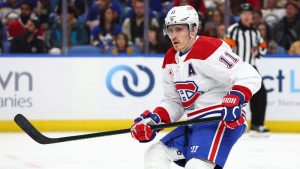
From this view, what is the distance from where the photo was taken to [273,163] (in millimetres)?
6254

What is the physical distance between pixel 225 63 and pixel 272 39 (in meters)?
4.70

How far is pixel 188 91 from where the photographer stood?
409 cm

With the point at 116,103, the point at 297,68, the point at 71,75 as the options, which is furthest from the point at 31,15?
the point at 297,68

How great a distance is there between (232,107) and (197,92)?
1.09ft

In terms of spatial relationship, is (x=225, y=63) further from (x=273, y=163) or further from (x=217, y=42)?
(x=273, y=163)

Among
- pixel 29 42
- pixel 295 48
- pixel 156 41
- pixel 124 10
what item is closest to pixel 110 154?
pixel 156 41

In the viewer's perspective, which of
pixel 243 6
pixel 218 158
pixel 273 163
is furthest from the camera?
pixel 243 6

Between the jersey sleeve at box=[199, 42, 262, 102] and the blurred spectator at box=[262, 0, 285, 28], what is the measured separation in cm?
465

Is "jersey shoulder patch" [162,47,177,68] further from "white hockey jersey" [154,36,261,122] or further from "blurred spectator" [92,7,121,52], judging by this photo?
"blurred spectator" [92,7,121,52]

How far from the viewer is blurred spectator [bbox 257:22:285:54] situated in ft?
28.1

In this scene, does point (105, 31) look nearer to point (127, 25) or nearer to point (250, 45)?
point (127, 25)

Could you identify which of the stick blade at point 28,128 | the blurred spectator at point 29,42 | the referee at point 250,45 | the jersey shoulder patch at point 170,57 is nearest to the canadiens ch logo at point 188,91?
the jersey shoulder patch at point 170,57

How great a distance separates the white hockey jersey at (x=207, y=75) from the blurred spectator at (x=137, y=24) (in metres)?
4.44

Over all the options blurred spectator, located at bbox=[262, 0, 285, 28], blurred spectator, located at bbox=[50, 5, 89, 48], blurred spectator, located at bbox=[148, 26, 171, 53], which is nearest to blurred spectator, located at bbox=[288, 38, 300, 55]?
blurred spectator, located at bbox=[262, 0, 285, 28]
